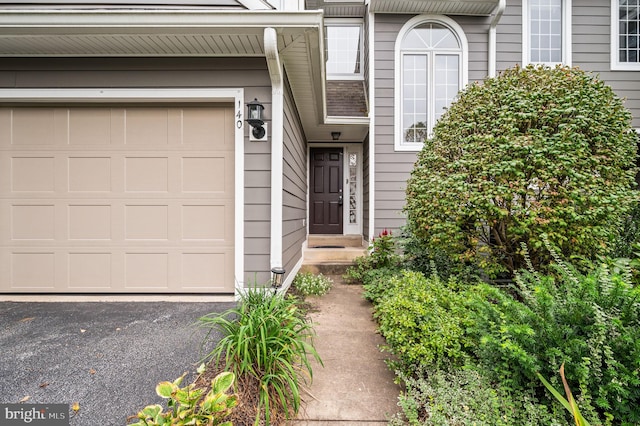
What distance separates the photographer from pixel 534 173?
8.32ft

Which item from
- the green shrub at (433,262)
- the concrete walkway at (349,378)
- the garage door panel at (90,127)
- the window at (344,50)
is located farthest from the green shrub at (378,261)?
the window at (344,50)

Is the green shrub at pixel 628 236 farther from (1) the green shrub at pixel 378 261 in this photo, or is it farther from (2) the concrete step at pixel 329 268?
(2) the concrete step at pixel 329 268

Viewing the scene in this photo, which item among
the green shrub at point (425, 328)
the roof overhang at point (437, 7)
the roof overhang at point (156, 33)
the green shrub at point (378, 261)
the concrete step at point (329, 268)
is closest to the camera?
the green shrub at point (425, 328)

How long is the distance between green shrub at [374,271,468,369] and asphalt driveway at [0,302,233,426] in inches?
51.2

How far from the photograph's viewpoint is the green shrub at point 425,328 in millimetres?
1751

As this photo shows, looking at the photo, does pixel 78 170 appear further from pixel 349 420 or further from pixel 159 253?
pixel 349 420

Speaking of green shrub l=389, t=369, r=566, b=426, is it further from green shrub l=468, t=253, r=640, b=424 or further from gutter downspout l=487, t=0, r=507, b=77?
gutter downspout l=487, t=0, r=507, b=77

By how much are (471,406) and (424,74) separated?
507 centimetres

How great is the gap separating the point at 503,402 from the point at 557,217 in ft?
5.84

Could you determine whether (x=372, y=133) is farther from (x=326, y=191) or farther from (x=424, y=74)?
(x=326, y=191)

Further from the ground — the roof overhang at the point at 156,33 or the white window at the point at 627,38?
the white window at the point at 627,38

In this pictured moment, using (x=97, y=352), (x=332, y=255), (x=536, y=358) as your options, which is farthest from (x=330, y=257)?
(x=536, y=358)

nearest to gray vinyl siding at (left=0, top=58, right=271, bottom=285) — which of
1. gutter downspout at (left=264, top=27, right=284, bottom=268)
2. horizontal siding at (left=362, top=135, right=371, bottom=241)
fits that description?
gutter downspout at (left=264, top=27, right=284, bottom=268)

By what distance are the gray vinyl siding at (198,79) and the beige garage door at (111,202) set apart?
226mm
